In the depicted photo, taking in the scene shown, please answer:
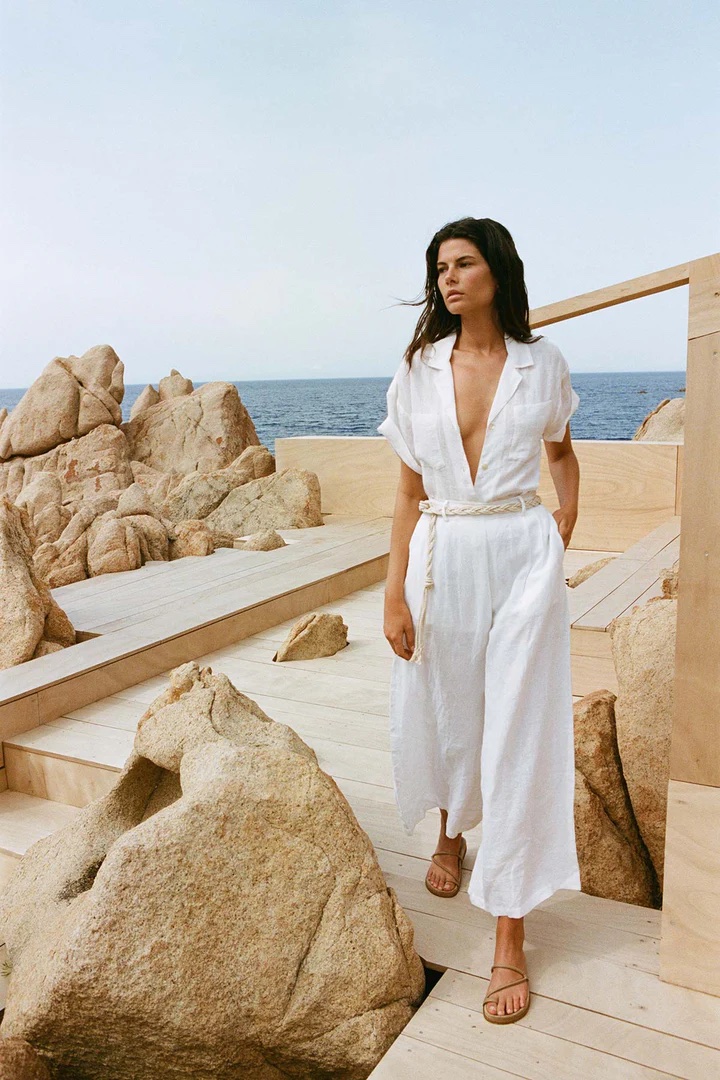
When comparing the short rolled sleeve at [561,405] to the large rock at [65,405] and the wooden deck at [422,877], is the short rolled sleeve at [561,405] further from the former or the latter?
the large rock at [65,405]

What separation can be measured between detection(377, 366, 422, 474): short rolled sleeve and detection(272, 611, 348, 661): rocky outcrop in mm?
2094

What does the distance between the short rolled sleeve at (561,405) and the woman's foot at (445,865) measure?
0.90 m

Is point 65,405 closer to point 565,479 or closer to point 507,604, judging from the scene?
point 565,479

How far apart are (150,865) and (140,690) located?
6.12ft

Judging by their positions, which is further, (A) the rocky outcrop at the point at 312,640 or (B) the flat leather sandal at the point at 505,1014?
(A) the rocky outcrop at the point at 312,640

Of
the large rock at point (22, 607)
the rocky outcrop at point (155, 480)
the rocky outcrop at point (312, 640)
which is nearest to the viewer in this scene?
the large rock at point (22, 607)

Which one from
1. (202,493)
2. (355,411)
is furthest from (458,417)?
(355,411)

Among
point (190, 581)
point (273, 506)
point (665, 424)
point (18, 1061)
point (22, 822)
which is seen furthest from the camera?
point (665, 424)

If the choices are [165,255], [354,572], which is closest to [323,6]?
[165,255]

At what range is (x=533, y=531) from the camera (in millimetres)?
1793

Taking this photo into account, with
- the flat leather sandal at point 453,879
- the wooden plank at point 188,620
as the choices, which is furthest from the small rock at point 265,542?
the flat leather sandal at point 453,879

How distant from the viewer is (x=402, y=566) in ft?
6.25

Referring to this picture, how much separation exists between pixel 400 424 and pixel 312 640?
2.16 m

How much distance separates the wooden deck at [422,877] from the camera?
1.64 metres
